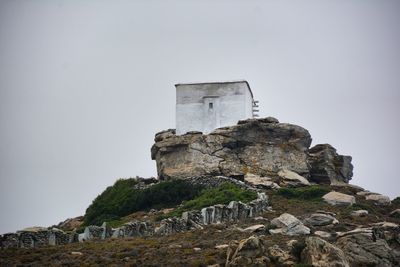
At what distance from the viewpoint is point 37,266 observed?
26953mm

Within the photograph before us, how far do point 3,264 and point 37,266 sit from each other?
1218 millimetres

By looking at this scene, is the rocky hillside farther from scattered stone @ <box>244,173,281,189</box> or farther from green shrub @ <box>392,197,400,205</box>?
green shrub @ <box>392,197,400,205</box>

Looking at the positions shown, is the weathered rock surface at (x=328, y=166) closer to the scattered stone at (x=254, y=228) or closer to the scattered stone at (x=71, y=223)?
the scattered stone at (x=71, y=223)

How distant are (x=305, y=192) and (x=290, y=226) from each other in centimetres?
1433

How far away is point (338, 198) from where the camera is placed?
45.5m

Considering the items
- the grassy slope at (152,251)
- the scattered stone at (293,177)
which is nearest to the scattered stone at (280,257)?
the grassy slope at (152,251)

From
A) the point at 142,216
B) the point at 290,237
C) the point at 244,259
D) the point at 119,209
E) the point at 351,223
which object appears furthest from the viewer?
the point at 119,209

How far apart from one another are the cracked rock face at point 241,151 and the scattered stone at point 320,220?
15793 millimetres

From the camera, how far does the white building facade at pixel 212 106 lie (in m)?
55.3

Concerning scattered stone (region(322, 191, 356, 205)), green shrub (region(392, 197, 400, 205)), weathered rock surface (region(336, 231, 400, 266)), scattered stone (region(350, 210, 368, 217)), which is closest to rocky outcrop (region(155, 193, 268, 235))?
scattered stone (region(350, 210, 368, 217))

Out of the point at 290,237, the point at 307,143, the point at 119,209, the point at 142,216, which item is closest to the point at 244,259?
the point at 290,237

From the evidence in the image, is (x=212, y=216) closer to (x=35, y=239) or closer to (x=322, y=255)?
(x=35, y=239)

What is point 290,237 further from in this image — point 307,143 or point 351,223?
point 307,143

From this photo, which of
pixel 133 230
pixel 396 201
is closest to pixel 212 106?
pixel 396 201
